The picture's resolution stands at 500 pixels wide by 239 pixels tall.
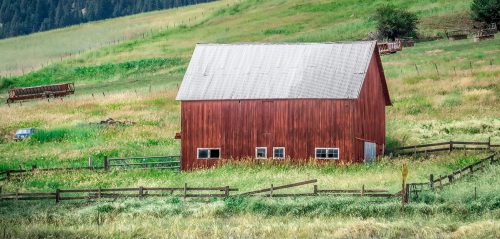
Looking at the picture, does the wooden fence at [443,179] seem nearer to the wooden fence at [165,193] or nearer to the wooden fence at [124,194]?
the wooden fence at [165,193]

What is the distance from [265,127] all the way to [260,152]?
1264 mm

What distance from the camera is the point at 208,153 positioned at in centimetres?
5359

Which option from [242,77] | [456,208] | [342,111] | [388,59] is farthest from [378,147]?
[388,59]

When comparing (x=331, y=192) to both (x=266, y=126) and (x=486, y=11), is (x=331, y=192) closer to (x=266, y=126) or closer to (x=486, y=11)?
(x=266, y=126)

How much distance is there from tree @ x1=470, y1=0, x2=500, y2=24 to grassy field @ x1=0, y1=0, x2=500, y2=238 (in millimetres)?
4357

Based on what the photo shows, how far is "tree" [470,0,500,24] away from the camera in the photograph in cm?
9319

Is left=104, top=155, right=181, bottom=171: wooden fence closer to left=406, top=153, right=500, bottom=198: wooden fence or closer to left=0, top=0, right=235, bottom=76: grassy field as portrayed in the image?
left=406, top=153, right=500, bottom=198: wooden fence

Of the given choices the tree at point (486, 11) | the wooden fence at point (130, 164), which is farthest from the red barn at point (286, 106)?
the tree at point (486, 11)

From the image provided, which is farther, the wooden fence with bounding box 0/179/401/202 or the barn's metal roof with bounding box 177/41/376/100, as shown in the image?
the barn's metal roof with bounding box 177/41/376/100

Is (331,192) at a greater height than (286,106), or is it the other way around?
(286,106)

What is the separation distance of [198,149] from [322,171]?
289 inches

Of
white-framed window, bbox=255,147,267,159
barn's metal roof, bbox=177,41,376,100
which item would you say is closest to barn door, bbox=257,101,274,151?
→ white-framed window, bbox=255,147,267,159

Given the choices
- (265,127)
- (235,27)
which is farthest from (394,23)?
(265,127)

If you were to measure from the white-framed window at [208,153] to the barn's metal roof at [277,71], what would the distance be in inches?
102
